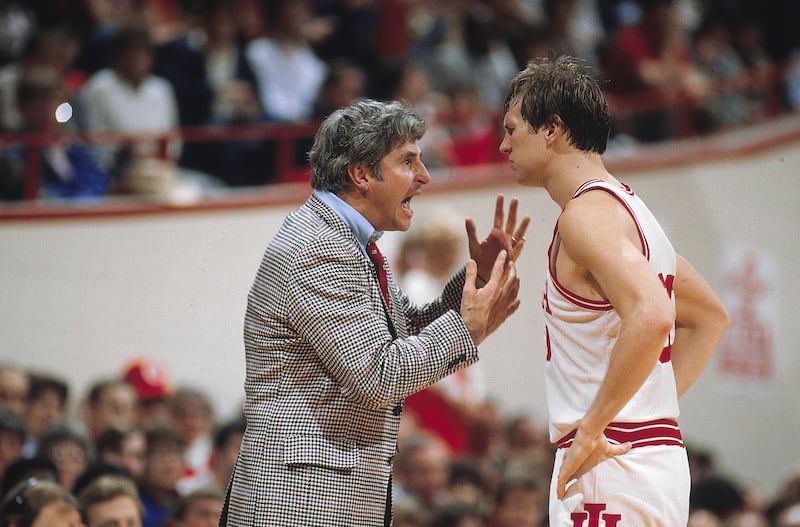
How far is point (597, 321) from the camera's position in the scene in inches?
126

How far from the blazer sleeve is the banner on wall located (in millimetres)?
7056

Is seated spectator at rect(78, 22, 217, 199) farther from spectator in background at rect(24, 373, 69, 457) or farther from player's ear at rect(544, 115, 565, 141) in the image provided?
player's ear at rect(544, 115, 565, 141)

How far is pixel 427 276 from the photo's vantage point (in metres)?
7.90

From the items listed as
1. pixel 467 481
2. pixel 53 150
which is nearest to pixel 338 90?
pixel 53 150

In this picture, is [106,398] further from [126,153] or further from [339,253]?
[339,253]

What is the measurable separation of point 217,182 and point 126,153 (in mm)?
811

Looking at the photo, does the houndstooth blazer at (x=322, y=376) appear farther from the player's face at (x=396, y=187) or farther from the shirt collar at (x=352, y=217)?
the player's face at (x=396, y=187)

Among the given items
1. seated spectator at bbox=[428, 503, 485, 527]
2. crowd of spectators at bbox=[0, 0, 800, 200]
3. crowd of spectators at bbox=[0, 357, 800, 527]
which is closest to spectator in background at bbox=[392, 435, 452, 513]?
crowd of spectators at bbox=[0, 357, 800, 527]

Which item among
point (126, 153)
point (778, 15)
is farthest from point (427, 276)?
point (778, 15)

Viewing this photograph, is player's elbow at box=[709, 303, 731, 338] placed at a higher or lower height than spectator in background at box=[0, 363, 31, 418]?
higher

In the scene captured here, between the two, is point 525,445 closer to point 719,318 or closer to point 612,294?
point 719,318

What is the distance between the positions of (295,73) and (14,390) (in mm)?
3959

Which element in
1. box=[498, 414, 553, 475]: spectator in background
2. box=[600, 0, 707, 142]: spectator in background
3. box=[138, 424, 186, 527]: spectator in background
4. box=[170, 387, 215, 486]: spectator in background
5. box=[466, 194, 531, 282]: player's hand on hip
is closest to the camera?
box=[466, 194, 531, 282]: player's hand on hip

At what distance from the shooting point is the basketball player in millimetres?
3049
